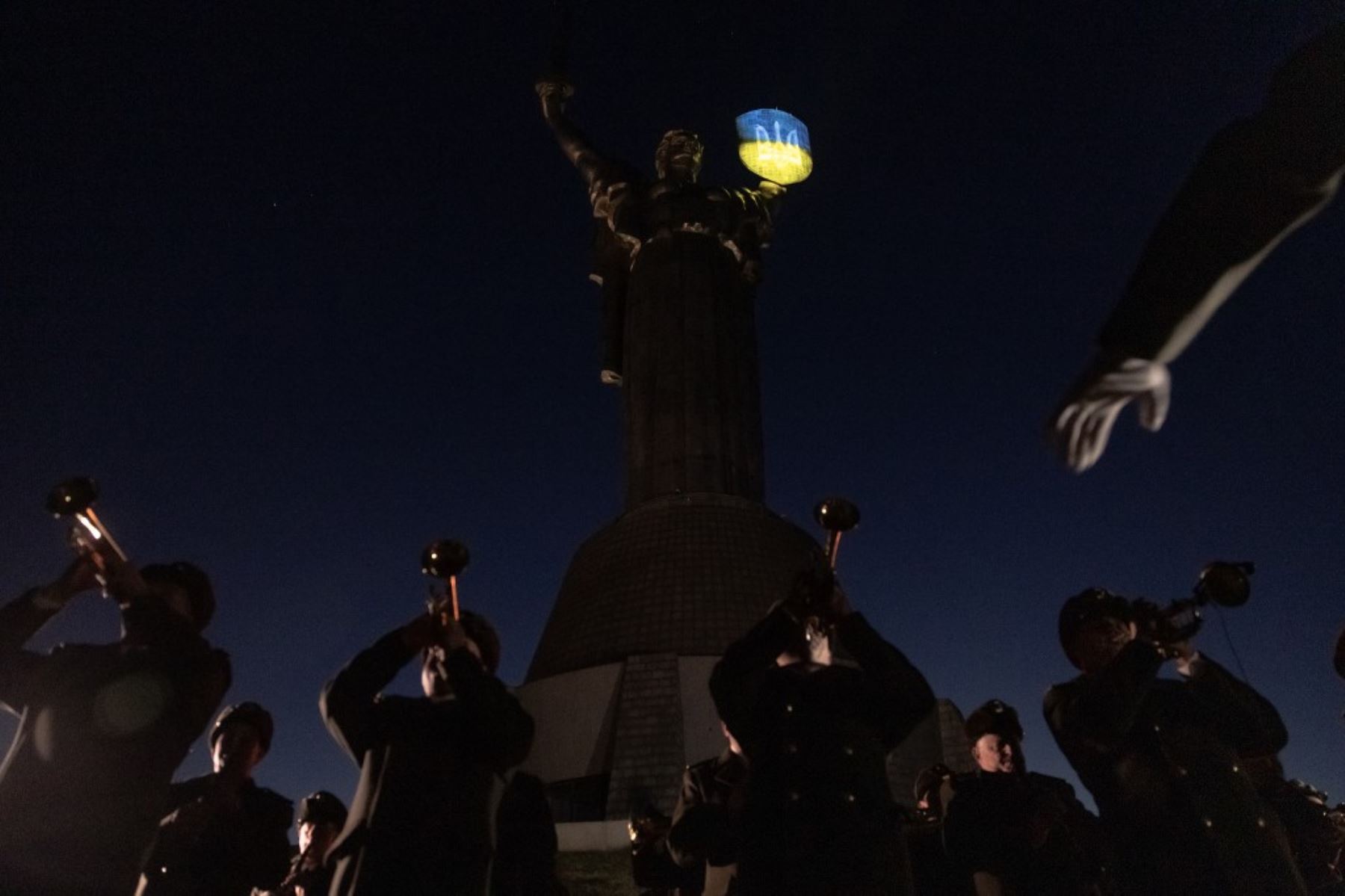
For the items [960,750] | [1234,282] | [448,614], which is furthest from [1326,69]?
[960,750]

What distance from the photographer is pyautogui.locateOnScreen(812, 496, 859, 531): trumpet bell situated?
13.7 ft

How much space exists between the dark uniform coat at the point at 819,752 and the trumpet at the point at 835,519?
0.42 m

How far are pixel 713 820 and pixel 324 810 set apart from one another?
268cm

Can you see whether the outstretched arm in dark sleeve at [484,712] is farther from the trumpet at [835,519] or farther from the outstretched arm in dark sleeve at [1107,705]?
the outstretched arm in dark sleeve at [1107,705]

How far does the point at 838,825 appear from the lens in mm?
3469

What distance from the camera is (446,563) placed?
394 cm

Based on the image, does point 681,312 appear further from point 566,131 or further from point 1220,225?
point 1220,225

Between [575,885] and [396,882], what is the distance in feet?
32.2

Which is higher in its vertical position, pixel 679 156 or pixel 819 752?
pixel 679 156

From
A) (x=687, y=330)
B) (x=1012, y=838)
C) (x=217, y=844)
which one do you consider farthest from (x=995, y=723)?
(x=687, y=330)

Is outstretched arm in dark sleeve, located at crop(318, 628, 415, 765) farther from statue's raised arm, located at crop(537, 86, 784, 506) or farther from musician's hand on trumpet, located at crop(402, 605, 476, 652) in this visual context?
statue's raised arm, located at crop(537, 86, 784, 506)

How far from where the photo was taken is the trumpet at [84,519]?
12.4 ft

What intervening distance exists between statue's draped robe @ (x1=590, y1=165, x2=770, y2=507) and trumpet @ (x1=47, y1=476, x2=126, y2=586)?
1435cm

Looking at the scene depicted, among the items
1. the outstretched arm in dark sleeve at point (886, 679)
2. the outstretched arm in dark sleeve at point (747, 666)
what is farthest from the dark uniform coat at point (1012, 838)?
the outstretched arm in dark sleeve at point (747, 666)
